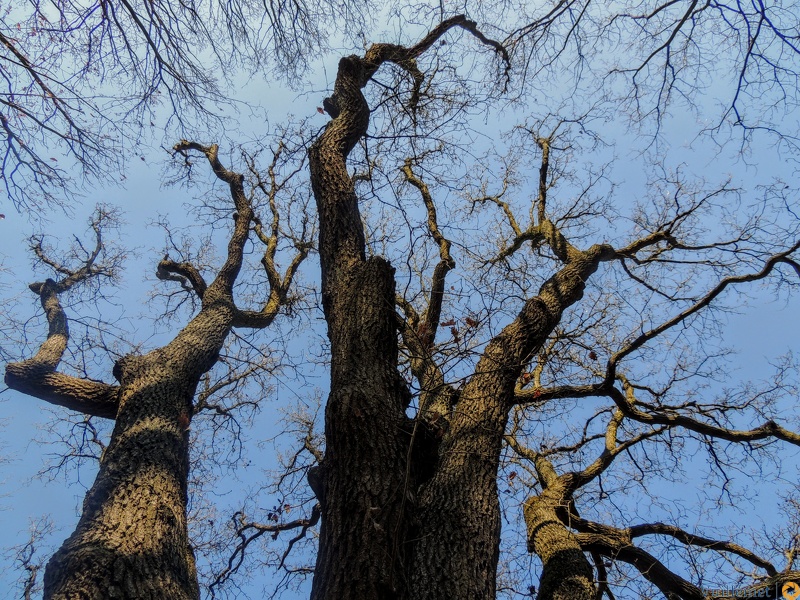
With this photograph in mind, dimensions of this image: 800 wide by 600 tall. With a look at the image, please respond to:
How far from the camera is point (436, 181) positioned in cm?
483

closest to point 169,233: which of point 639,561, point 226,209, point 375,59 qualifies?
point 226,209

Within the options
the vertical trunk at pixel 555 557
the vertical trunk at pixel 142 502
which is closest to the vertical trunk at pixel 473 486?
the vertical trunk at pixel 555 557

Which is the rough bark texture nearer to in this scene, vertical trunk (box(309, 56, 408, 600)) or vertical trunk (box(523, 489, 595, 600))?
vertical trunk (box(309, 56, 408, 600))

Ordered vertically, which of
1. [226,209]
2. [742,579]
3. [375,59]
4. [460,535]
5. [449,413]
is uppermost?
[226,209]

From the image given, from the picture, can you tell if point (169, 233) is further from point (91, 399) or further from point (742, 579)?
point (742, 579)

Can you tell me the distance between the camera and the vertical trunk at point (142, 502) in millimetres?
2314

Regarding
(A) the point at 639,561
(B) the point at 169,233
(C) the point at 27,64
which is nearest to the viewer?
(C) the point at 27,64

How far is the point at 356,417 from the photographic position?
2377 mm

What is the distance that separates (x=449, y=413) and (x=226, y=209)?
477 cm

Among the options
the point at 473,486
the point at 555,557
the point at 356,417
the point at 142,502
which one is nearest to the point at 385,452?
the point at 356,417

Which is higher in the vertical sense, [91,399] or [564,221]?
[564,221]

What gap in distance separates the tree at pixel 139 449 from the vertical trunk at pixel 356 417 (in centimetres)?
94

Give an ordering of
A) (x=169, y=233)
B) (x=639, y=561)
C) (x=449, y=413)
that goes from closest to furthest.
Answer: (x=449, y=413) < (x=639, y=561) < (x=169, y=233)

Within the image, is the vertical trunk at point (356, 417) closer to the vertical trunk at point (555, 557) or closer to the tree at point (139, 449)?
the tree at point (139, 449)
